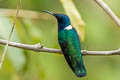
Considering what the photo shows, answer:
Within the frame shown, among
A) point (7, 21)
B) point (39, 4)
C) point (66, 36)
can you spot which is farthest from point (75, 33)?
point (39, 4)

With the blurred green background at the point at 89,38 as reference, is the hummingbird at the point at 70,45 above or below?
above

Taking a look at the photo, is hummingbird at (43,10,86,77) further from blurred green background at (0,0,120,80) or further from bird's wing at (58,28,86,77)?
blurred green background at (0,0,120,80)

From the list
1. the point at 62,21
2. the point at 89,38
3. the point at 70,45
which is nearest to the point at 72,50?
the point at 70,45

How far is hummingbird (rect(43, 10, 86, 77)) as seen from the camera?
3025 mm

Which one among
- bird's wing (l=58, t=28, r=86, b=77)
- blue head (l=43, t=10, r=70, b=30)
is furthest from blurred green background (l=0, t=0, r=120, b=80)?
bird's wing (l=58, t=28, r=86, b=77)

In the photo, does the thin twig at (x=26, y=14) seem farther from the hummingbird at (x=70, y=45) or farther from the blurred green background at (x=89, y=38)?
the blurred green background at (x=89, y=38)

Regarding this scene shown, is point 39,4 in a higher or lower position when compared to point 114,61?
higher

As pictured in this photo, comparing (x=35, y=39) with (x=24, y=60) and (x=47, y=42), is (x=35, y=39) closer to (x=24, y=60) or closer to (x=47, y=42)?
(x=24, y=60)

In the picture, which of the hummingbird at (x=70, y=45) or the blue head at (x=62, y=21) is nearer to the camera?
the hummingbird at (x=70, y=45)

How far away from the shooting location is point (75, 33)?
3418mm

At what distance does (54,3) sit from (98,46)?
0.86 meters

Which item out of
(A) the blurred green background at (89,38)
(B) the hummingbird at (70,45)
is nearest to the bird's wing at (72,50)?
(B) the hummingbird at (70,45)

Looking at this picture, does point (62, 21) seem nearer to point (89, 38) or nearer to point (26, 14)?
point (26, 14)

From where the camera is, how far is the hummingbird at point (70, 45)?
303 centimetres
